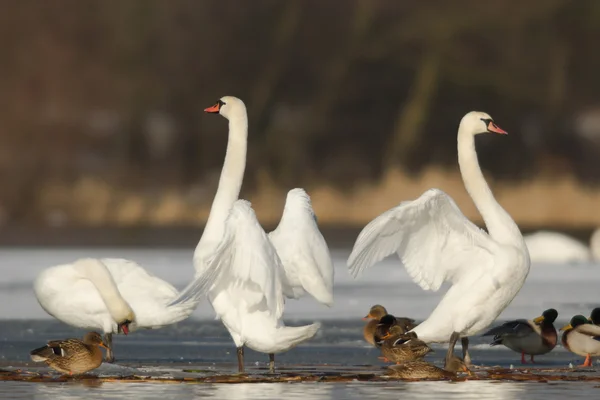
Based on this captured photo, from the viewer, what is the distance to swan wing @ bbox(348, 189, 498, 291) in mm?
8875

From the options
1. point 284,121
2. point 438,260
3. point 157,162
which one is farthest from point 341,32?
point 438,260

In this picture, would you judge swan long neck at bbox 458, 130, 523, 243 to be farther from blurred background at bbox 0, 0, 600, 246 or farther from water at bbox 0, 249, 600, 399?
blurred background at bbox 0, 0, 600, 246

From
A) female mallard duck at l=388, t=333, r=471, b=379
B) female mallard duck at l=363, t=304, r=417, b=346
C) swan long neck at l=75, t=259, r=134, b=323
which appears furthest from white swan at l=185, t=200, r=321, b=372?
female mallard duck at l=363, t=304, r=417, b=346

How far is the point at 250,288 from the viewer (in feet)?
28.3

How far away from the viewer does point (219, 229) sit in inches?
354

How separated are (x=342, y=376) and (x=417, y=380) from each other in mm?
422

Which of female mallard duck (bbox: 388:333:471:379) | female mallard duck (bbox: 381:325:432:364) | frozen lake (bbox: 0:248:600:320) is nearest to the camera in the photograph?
female mallard duck (bbox: 388:333:471:379)

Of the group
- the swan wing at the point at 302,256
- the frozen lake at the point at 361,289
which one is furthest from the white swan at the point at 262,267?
the frozen lake at the point at 361,289

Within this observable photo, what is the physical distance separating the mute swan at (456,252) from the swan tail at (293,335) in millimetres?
760

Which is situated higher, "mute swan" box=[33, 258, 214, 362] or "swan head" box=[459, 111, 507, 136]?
"swan head" box=[459, 111, 507, 136]

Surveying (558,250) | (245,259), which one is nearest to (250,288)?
(245,259)

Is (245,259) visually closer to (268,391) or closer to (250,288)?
(250,288)

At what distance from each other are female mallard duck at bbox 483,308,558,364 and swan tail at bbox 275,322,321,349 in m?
1.65

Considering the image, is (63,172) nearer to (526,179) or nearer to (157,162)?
(157,162)
